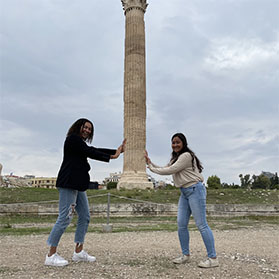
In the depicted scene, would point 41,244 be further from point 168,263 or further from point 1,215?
point 1,215

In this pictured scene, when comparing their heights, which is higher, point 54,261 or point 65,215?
point 65,215

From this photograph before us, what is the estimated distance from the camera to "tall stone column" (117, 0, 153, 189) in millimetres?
20375

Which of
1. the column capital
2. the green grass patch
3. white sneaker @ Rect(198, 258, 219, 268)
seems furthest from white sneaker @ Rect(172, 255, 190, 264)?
the column capital

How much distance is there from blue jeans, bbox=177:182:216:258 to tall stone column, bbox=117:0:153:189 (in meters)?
16.0

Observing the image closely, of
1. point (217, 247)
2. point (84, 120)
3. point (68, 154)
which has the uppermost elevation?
point (84, 120)

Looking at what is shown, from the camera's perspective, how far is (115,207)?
38.0ft

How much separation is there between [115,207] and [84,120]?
8134 millimetres

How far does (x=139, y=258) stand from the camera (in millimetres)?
3986

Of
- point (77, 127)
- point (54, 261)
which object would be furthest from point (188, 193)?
point (54, 261)

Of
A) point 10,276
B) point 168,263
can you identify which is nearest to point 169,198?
point 168,263

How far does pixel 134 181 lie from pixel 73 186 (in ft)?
53.8

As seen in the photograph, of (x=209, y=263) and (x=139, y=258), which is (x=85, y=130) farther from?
(x=209, y=263)

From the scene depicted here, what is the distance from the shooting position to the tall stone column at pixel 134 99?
20375 millimetres

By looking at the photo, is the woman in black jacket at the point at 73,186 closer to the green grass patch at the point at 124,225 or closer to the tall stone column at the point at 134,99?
the green grass patch at the point at 124,225
